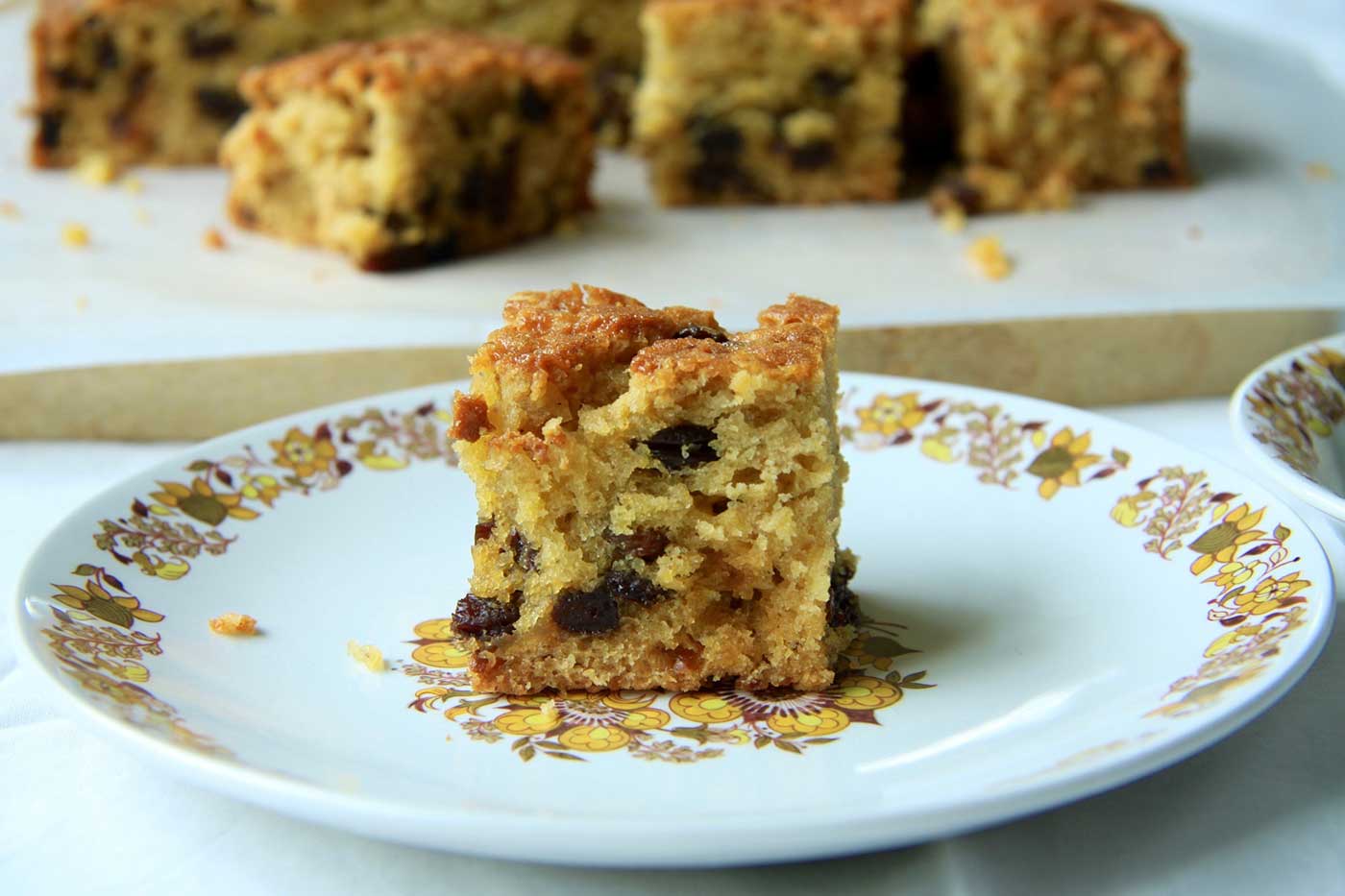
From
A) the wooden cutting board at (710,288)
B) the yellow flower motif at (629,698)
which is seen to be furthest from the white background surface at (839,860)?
the wooden cutting board at (710,288)

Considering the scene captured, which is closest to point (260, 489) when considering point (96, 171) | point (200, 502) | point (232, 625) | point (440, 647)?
point (200, 502)

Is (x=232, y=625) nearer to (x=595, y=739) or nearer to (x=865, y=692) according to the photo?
(x=595, y=739)

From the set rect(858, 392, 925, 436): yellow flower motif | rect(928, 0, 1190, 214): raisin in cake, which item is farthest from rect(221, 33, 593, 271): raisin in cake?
rect(858, 392, 925, 436): yellow flower motif

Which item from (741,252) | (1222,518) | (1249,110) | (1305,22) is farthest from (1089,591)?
(1305,22)

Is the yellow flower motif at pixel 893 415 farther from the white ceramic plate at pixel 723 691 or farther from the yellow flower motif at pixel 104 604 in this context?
the yellow flower motif at pixel 104 604

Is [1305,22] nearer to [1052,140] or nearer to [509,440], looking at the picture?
[1052,140]

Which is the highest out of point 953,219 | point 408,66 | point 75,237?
point 408,66

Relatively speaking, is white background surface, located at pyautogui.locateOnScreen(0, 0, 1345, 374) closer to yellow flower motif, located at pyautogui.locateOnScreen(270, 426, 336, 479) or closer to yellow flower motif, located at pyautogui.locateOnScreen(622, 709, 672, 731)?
yellow flower motif, located at pyautogui.locateOnScreen(270, 426, 336, 479)
